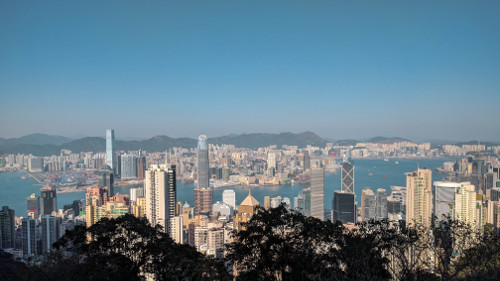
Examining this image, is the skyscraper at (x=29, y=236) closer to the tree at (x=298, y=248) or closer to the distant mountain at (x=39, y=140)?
→ the distant mountain at (x=39, y=140)

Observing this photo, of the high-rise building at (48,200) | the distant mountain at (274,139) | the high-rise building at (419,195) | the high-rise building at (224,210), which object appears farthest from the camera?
the distant mountain at (274,139)

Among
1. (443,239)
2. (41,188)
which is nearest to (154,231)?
(443,239)

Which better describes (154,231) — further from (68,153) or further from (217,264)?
(68,153)

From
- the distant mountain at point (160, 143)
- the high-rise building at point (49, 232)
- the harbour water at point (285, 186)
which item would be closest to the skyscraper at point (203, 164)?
the distant mountain at point (160, 143)

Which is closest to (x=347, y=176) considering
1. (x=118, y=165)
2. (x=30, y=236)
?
(x=118, y=165)

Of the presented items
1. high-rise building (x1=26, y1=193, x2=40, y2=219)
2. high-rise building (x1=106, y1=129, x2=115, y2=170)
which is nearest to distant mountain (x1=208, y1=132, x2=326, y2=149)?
high-rise building (x1=106, y1=129, x2=115, y2=170)

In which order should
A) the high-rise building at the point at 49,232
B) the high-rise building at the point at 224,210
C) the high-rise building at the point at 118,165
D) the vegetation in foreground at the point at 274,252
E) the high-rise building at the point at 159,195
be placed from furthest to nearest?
1. the high-rise building at the point at 118,165
2. the high-rise building at the point at 224,210
3. the high-rise building at the point at 159,195
4. the high-rise building at the point at 49,232
5. the vegetation in foreground at the point at 274,252

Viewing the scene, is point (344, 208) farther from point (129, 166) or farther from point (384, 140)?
point (129, 166)
